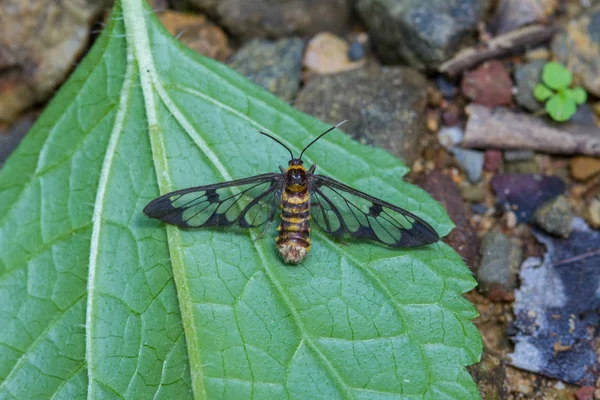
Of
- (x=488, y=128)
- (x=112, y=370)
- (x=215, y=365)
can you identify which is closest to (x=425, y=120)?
(x=488, y=128)

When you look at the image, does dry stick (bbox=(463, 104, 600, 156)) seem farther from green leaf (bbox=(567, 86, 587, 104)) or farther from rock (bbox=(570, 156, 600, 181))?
green leaf (bbox=(567, 86, 587, 104))

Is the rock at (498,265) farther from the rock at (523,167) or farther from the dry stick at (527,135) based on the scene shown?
the dry stick at (527,135)

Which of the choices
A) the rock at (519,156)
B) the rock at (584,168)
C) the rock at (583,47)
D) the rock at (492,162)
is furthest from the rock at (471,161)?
the rock at (583,47)

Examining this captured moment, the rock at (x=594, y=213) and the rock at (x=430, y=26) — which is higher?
the rock at (x=430, y=26)

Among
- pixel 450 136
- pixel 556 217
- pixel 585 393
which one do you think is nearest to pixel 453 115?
pixel 450 136

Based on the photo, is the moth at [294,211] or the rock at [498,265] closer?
the moth at [294,211]

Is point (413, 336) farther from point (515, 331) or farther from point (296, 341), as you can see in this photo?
point (515, 331)
